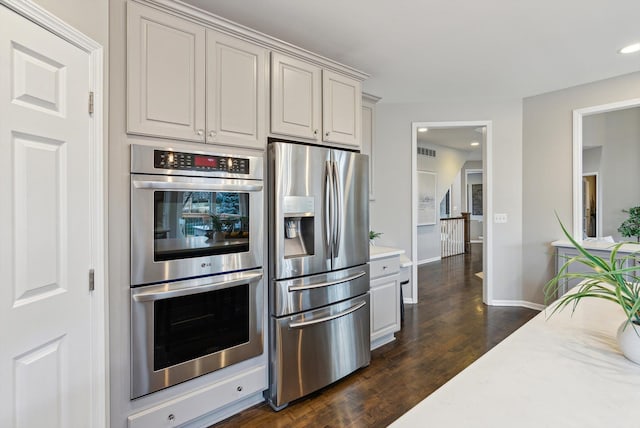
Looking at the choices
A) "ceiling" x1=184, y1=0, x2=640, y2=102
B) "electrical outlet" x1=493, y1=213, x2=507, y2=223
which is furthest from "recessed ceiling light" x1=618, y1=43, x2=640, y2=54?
"electrical outlet" x1=493, y1=213, x2=507, y2=223

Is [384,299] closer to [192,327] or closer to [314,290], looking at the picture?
[314,290]

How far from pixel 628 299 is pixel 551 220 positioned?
326 centimetres

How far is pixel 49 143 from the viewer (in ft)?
4.20

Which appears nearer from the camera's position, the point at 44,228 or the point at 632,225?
the point at 44,228

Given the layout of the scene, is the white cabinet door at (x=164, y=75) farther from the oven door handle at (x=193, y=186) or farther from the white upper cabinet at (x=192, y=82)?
the oven door handle at (x=193, y=186)

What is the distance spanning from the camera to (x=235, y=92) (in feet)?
6.38

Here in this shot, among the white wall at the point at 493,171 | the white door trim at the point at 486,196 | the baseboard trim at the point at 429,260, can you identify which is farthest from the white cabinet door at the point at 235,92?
the baseboard trim at the point at 429,260

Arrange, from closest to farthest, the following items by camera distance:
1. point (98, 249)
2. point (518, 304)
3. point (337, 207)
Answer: point (98, 249)
point (337, 207)
point (518, 304)

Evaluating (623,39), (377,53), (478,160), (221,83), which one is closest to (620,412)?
(221,83)

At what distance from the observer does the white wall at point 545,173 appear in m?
3.54

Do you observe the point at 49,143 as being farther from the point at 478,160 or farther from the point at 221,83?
the point at 478,160

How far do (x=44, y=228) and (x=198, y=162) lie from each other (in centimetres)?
75

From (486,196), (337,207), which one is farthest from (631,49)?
(337,207)

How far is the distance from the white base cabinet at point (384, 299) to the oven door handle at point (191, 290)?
1171 millimetres
